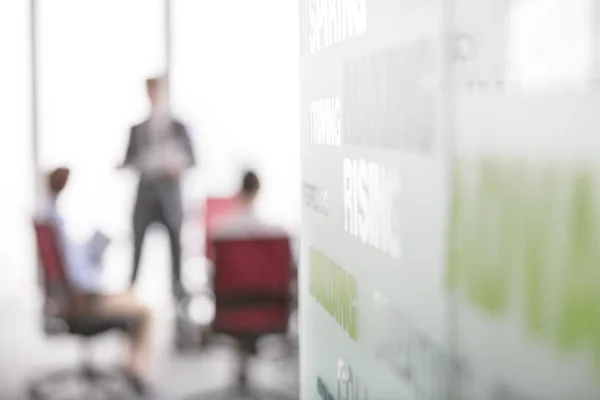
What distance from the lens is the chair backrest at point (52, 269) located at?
450 cm

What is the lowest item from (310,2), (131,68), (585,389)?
(585,389)

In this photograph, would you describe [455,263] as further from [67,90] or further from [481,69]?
[67,90]

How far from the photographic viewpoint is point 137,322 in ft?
16.1

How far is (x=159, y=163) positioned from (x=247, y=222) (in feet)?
4.97

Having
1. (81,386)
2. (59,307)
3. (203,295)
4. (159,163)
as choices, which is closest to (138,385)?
(81,386)

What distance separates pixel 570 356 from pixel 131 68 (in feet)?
26.0

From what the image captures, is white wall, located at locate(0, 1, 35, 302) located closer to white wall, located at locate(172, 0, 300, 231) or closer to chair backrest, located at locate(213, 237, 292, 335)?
white wall, located at locate(172, 0, 300, 231)

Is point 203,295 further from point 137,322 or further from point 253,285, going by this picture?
point 253,285

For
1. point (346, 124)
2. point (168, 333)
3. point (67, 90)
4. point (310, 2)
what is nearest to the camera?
point (346, 124)

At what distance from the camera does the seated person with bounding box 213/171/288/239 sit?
14.6ft

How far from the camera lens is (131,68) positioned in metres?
8.07

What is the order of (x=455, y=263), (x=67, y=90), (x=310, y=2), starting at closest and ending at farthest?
(x=455, y=263), (x=310, y=2), (x=67, y=90)

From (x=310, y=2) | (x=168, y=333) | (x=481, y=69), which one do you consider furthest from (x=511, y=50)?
(x=168, y=333)

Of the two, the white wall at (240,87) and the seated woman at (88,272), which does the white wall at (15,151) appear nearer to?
the white wall at (240,87)
